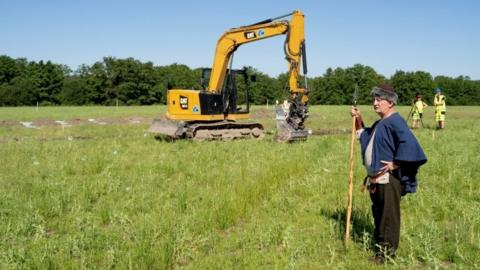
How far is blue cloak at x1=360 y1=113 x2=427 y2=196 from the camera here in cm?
511

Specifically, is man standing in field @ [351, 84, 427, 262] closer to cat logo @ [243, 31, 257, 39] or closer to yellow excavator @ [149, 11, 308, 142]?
yellow excavator @ [149, 11, 308, 142]

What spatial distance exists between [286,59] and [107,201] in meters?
11.1

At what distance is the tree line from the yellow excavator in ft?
205

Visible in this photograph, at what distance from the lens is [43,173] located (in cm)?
1025

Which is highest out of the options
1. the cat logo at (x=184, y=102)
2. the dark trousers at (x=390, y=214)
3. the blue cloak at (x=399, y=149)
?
the cat logo at (x=184, y=102)

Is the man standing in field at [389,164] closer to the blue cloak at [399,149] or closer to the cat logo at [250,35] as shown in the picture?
the blue cloak at [399,149]

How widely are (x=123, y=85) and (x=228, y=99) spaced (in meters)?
73.6

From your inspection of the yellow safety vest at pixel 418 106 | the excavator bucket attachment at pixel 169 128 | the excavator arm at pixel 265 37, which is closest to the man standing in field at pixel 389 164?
the excavator arm at pixel 265 37

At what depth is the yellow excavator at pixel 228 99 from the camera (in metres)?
17.0

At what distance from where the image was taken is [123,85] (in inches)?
3479

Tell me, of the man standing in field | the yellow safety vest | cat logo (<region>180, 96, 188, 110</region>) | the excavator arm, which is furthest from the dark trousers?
the yellow safety vest

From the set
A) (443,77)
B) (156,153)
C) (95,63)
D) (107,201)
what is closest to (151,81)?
(95,63)

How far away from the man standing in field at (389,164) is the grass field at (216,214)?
0.32 metres

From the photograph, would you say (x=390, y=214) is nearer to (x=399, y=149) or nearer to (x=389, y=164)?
(x=389, y=164)
